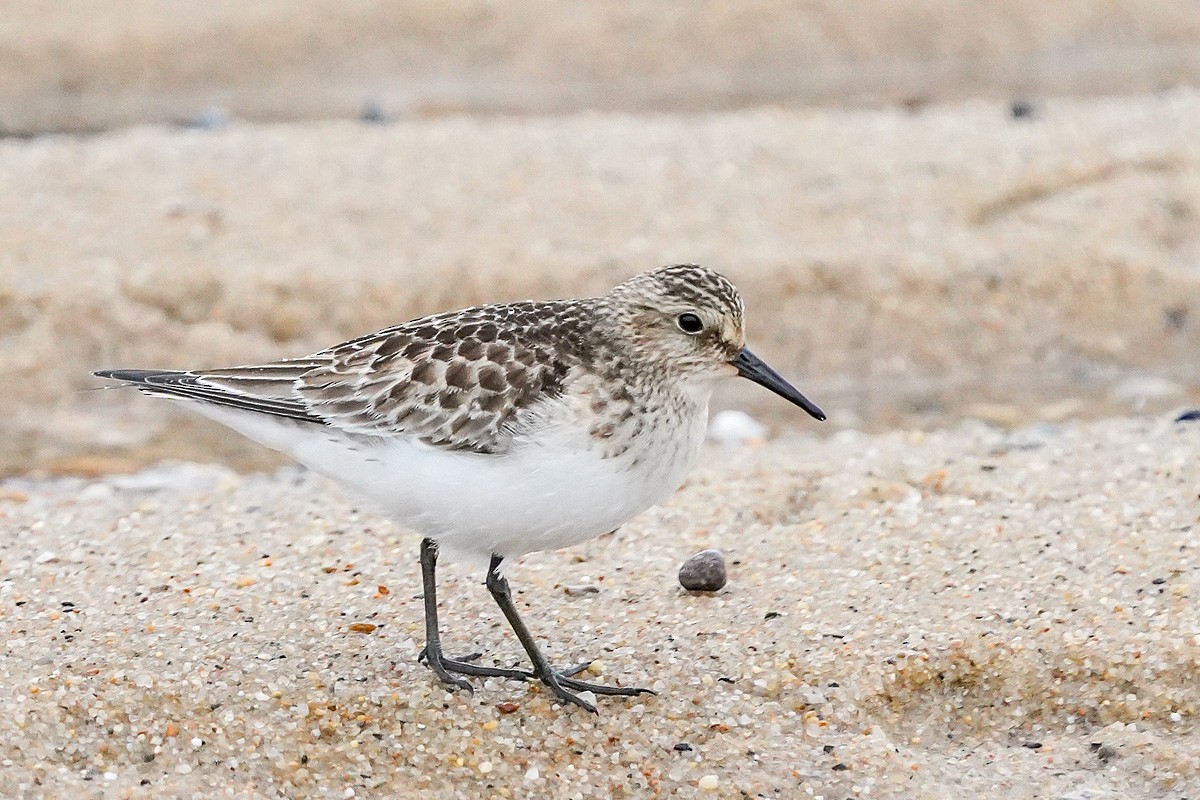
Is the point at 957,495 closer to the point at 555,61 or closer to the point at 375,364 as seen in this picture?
the point at 375,364

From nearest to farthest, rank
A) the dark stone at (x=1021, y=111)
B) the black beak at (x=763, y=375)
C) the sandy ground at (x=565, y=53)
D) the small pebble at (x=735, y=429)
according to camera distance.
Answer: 1. the black beak at (x=763, y=375)
2. the small pebble at (x=735, y=429)
3. the dark stone at (x=1021, y=111)
4. the sandy ground at (x=565, y=53)

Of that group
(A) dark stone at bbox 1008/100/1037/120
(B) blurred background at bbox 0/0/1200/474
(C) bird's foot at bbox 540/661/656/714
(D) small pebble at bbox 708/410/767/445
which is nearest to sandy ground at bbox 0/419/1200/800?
(C) bird's foot at bbox 540/661/656/714

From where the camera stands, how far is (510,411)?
4.26 metres

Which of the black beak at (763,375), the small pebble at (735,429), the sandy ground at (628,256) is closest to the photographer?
the black beak at (763,375)

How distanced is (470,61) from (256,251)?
6.08 meters

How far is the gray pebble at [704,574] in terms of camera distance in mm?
5145

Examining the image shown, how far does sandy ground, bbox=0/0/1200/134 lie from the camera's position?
13.7 m

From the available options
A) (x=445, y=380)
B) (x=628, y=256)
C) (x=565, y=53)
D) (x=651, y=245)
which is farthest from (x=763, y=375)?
(x=565, y=53)

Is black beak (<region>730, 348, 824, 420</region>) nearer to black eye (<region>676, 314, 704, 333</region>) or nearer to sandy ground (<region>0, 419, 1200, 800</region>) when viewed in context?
black eye (<region>676, 314, 704, 333</region>)

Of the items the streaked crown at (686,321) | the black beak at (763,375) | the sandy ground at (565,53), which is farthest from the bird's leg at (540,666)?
the sandy ground at (565,53)

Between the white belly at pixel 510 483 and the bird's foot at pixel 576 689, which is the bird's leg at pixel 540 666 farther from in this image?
the white belly at pixel 510 483

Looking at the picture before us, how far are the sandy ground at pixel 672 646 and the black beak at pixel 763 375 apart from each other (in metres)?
0.76

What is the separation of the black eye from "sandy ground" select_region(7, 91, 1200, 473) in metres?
3.43

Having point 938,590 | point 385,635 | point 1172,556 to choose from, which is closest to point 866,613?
point 938,590
